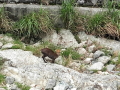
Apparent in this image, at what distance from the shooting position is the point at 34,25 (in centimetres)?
730

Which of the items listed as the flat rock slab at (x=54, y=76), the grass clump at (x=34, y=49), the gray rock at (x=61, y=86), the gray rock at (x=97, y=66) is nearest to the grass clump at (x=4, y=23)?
the grass clump at (x=34, y=49)

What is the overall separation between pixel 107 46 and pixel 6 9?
3.08 metres

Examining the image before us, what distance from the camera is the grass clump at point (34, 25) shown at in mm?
7273

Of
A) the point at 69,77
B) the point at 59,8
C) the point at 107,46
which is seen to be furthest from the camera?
the point at 59,8

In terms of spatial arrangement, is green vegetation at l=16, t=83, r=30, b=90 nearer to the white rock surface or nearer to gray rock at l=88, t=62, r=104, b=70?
gray rock at l=88, t=62, r=104, b=70

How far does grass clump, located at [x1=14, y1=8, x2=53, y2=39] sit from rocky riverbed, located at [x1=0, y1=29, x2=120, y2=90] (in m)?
0.29

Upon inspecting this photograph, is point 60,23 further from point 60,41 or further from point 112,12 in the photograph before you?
point 112,12

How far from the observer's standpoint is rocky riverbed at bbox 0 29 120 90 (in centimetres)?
510

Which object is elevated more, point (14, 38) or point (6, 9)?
point (6, 9)

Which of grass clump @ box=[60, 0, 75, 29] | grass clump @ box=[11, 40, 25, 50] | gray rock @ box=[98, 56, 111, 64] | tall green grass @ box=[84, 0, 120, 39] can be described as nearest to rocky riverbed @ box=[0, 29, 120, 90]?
gray rock @ box=[98, 56, 111, 64]

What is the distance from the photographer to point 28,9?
7.73 m

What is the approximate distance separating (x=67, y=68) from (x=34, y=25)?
2.06 metres

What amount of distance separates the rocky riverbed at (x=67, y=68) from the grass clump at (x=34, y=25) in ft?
0.94

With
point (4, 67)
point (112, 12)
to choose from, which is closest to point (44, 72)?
point (4, 67)
